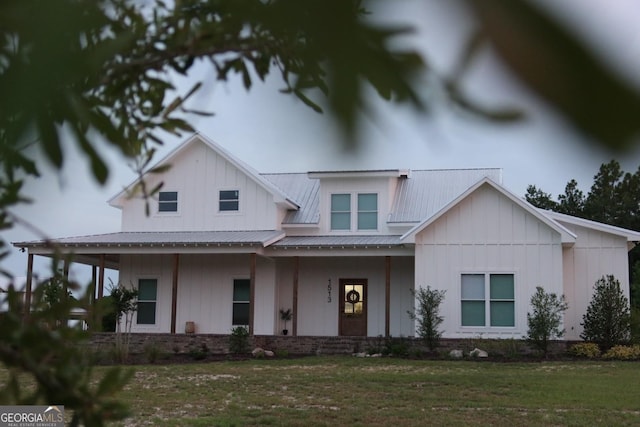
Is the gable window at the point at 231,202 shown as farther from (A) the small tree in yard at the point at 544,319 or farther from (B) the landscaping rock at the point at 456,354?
(A) the small tree in yard at the point at 544,319

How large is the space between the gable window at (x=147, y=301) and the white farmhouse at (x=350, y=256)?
0.14 feet

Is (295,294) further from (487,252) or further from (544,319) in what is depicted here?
(544,319)

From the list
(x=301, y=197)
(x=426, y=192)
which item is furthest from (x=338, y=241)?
(x=426, y=192)

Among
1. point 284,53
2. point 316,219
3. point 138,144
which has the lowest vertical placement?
point 284,53

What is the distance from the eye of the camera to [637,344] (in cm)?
2016

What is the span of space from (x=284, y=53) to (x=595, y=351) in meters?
20.7

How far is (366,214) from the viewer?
24922mm

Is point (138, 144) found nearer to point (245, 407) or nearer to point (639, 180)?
point (639, 180)

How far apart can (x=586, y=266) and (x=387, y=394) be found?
40.0 ft

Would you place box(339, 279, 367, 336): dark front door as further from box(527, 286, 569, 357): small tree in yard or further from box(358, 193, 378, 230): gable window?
box(527, 286, 569, 357): small tree in yard

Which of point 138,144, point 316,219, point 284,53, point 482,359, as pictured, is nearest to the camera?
point 284,53

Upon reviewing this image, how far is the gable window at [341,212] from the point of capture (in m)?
25.0

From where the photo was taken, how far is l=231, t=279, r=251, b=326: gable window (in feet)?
82.8

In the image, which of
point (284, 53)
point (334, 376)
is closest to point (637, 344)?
point (334, 376)
